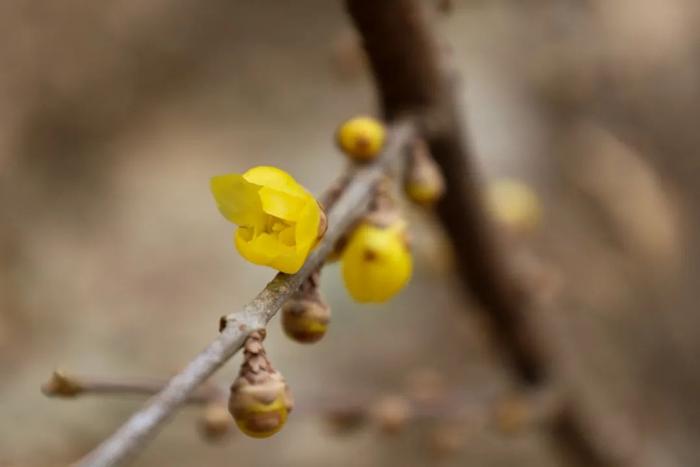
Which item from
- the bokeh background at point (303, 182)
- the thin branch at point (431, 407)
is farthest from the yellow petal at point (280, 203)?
the bokeh background at point (303, 182)

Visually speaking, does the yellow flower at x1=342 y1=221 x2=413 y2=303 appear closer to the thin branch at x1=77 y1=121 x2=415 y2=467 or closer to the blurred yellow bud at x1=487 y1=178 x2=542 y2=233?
the thin branch at x1=77 y1=121 x2=415 y2=467

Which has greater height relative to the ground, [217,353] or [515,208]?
[515,208]

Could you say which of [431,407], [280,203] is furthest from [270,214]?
[431,407]

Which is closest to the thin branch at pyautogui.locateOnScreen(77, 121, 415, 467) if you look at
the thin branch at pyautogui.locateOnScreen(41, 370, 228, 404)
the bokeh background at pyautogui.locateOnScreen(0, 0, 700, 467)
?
the thin branch at pyautogui.locateOnScreen(41, 370, 228, 404)

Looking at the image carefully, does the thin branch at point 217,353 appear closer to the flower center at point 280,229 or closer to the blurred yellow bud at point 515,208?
the flower center at point 280,229

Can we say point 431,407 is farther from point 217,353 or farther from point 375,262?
point 217,353

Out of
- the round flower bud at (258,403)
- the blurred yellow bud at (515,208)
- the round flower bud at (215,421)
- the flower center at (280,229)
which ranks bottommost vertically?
the round flower bud at (258,403)

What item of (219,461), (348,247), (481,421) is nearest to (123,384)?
(348,247)
